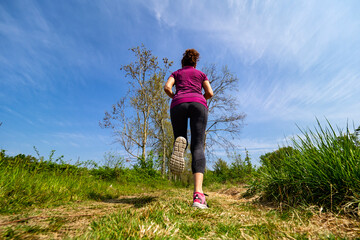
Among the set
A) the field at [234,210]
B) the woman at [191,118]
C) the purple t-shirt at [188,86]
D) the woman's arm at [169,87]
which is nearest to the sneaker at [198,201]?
the woman at [191,118]

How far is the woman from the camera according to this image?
2.56 metres

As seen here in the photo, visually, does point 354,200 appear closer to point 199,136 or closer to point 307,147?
point 307,147

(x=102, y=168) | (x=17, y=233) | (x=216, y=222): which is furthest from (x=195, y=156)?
(x=102, y=168)

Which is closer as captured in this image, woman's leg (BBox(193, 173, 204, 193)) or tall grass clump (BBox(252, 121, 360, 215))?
tall grass clump (BBox(252, 121, 360, 215))

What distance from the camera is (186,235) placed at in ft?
4.17

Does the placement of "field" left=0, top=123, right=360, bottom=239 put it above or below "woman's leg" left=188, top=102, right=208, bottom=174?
below

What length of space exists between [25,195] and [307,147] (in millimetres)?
3855

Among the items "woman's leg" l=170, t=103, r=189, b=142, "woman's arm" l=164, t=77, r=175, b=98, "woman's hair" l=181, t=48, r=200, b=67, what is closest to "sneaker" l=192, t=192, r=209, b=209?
"woman's leg" l=170, t=103, r=189, b=142

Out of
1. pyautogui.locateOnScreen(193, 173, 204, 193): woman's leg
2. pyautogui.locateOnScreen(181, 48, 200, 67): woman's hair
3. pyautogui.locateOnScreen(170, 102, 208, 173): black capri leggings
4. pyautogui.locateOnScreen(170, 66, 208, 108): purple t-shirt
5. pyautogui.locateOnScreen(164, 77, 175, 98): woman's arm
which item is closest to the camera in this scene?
pyautogui.locateOnScreen(193, 173, 204, 193): woman's leg

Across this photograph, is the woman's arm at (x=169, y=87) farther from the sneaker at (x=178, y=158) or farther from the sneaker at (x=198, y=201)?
the sneaker at (x=198, y=201)

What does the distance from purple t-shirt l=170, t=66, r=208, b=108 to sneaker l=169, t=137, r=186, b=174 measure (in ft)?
2.04

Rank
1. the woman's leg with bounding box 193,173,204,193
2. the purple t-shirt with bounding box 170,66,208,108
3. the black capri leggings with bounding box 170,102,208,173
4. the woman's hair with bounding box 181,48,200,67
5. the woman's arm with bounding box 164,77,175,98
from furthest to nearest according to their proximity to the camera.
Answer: the woman's hair with bounding box 181,48,200,67
the woman's arm with bounding box 164,77,175,98
the purple t-shirt with bounding box 170,66,208,108
the black capri leggings with bounding box 170,102,208,173
the woman's leg with bounding box 193,173,204,193

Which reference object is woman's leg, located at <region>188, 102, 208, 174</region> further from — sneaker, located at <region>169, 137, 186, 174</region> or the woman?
sneaker, located at <region>169, 137, 186, 174</region>

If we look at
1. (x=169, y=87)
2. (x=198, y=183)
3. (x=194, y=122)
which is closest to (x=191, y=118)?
(x=194, y=122)
